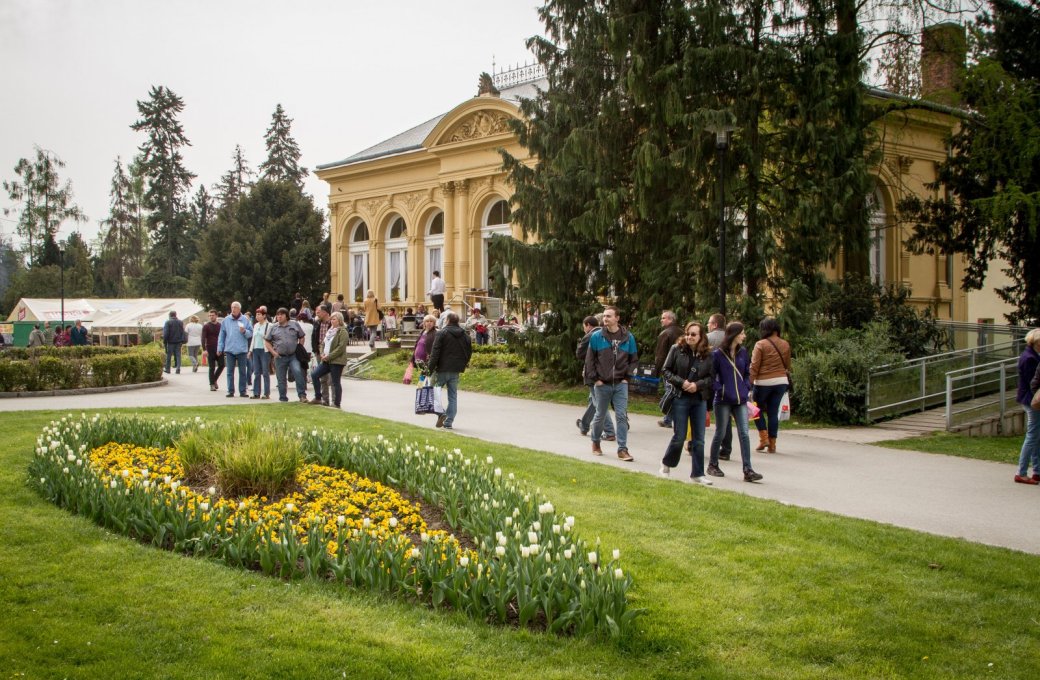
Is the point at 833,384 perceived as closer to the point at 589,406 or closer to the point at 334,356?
the point at 589,406

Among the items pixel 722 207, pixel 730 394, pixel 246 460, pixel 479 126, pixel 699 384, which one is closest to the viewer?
pixel 246 460

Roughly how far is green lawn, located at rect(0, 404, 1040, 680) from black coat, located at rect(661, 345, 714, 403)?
2.42m

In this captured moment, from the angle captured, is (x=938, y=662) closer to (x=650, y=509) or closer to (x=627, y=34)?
(x=650, y=509)

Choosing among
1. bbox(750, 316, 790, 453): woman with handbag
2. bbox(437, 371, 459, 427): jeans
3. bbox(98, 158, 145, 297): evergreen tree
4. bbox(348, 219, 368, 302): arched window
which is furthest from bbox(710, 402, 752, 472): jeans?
bbox(98, 158, 145, 297): evergreen tree

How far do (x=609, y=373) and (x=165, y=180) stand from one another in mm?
71519

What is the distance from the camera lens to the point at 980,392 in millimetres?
Result: 17594

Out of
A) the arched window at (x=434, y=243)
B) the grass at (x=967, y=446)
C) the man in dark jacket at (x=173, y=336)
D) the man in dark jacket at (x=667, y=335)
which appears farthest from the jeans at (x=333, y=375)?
the arched window at (x=434, y=243)

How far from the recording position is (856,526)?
25.3 feet

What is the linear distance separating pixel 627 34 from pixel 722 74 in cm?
208

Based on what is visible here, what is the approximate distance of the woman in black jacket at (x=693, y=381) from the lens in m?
9.86

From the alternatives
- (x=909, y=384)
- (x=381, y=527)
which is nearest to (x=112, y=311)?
(x=909, y=384)

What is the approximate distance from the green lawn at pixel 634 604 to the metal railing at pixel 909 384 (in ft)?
28.7

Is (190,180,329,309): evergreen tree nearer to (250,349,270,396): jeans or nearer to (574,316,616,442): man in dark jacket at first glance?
(250,349,270,396): jeans

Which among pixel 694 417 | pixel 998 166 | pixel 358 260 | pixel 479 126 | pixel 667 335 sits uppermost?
pixel 479 126
